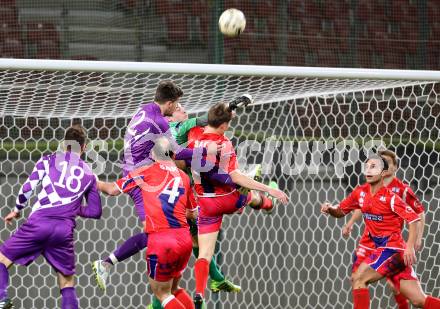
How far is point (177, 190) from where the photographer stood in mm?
5395

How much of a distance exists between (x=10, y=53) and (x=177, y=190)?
14.1 feet

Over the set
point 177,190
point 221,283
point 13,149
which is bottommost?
point 221,283

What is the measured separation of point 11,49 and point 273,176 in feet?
10.3

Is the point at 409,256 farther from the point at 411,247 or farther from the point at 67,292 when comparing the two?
the point at 67,292

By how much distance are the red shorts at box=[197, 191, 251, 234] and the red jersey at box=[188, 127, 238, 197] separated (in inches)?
1.5

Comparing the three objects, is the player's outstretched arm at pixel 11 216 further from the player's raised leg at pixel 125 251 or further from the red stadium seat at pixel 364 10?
the red stadium seat at pixel 364 10

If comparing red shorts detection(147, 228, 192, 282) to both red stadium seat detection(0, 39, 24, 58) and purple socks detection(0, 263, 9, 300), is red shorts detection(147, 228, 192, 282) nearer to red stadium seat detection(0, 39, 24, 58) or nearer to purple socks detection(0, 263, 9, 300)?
purple socks detection(0, 263, 9, 300)

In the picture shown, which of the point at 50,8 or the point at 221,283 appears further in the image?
the point at 50,8

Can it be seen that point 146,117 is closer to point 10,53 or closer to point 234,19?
point 234,19

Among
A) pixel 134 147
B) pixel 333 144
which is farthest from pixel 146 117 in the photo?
pixel 333 144

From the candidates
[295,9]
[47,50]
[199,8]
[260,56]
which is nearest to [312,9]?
[295,9]

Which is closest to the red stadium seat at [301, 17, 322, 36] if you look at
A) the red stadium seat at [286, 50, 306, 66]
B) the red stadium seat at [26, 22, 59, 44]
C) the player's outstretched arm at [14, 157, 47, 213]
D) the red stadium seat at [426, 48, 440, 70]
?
the red stadium seat at [286, 50, 306, 66]

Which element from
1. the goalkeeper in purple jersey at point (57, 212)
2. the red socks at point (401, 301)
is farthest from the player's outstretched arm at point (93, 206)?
the red socks at point (401, 301)

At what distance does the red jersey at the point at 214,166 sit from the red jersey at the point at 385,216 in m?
1.15
